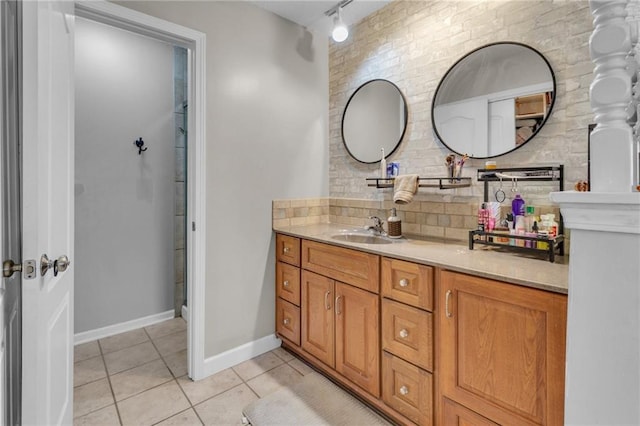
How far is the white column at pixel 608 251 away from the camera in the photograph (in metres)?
0.76

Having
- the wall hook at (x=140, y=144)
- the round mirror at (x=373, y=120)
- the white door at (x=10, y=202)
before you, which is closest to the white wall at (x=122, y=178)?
the wall hook at (x=140, y=144)

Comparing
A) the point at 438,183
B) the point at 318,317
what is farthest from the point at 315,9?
the point at 318,317

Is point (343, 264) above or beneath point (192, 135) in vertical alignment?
beneath

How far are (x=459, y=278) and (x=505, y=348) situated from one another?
290mm

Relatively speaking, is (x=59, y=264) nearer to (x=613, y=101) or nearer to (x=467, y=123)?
(x=613, y=101)

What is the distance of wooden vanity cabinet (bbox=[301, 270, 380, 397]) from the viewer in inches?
67.3

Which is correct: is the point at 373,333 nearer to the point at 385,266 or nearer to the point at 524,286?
the point at 385,266

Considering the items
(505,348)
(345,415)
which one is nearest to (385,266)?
(505,348)

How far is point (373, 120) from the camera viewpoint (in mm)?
2469

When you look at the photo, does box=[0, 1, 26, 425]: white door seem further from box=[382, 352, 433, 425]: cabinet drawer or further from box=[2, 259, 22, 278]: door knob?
box=[382, 352, 433, 425]: cabinet drawer

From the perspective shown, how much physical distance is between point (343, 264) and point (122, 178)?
2006 mm

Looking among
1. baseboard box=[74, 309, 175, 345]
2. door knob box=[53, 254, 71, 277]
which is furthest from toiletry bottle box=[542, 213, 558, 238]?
baseboard box=[74, 309, 175, 345]

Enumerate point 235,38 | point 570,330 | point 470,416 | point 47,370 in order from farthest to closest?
point 235,38, point 470,416, point 47,370, point 570,330

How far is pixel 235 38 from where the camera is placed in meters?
2.17
